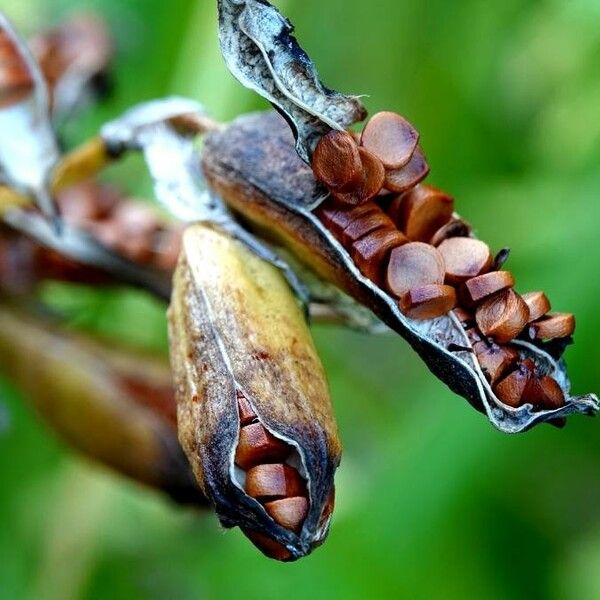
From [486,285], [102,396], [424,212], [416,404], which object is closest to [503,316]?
[486,285]

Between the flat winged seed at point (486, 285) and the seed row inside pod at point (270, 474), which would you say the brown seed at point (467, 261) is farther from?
the seed row inside pod at point (270, 474)

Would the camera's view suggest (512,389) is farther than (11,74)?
No

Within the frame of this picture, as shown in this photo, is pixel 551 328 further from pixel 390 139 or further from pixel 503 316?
pixel 390 139

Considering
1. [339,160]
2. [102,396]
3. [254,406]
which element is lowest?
[102,396]

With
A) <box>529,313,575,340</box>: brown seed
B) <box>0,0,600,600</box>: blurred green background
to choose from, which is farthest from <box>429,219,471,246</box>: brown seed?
<box>0,0,600,600</box>: blurred green background

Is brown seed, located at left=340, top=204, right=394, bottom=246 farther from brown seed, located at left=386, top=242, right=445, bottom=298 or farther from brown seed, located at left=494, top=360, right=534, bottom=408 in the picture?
brown seed, located at left=494, top=360, right=534, bottom=408

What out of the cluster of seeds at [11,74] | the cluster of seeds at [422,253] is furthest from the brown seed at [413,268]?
the cluster of seeds at [11,74]

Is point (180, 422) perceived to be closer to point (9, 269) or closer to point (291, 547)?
point (291, 547)
